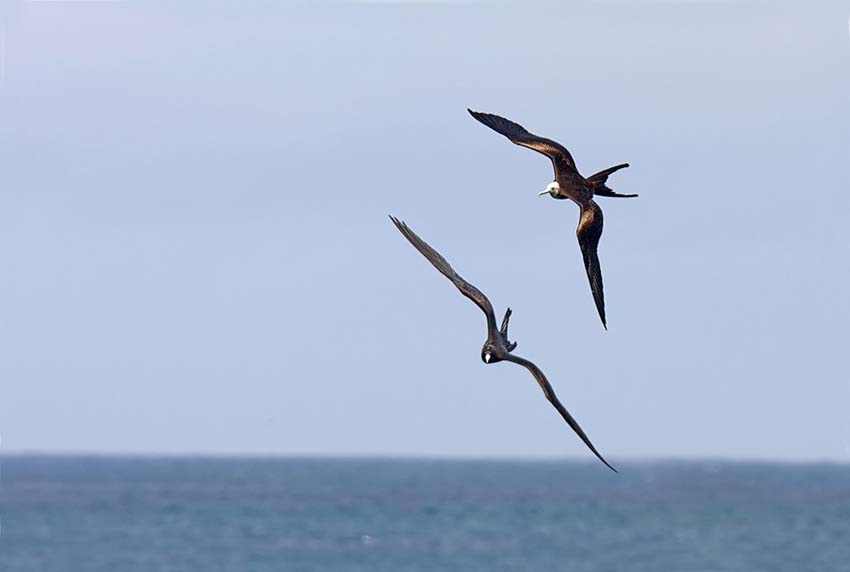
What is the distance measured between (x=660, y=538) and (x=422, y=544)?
1234 cm

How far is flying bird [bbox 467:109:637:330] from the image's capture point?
19031 millimetres

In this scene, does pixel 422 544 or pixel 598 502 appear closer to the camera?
pixel 422 544

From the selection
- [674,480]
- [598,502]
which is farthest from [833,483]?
[598,502]

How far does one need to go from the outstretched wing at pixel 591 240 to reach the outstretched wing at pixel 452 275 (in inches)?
40.7

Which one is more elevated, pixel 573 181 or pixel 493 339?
pixel 573 181

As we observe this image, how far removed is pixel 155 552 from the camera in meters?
84.8

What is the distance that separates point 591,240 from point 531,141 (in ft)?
4.48

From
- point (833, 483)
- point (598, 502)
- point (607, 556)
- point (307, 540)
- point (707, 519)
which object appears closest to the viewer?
point (607, 556)

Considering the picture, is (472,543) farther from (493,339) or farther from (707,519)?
(493,339)

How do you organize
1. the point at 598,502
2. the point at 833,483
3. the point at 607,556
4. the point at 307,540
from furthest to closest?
the point at 833,483 < the point at 598,502 < the point at 307,540 < the point at 607,556

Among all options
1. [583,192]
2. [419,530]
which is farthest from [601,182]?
[419,530]

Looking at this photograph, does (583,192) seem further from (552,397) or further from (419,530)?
(419,530)

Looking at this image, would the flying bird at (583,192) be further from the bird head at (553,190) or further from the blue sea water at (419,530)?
the blue sea water at (419,530)

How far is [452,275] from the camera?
19.1m
